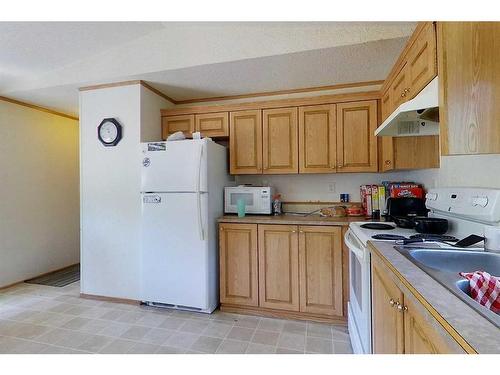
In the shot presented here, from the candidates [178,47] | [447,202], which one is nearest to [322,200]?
[447,202]

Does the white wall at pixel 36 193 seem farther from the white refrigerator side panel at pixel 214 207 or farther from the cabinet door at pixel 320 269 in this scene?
the cabinet door at pixel 320 269

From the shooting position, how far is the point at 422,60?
1.46 metres

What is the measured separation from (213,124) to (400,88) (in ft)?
5.81

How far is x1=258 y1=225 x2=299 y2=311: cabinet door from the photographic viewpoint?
2344 millimetres

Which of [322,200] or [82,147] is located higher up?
[82,147]

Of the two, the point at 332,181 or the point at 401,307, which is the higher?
the point at 332,181

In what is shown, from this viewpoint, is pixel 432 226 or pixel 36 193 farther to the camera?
pixel 36 193

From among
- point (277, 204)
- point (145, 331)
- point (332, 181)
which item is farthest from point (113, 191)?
point (332, 181)

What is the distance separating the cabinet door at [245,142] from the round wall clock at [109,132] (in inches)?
45.7

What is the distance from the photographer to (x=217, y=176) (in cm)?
266

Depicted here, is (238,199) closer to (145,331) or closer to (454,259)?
(145,331)

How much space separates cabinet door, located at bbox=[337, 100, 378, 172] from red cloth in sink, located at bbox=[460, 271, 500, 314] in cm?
169
